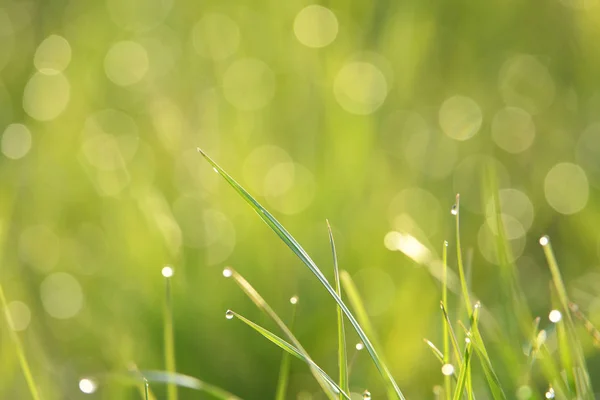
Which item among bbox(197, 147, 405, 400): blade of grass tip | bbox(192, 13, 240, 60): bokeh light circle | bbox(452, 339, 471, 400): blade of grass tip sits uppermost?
bbox(192, 13, 240, 60): bokeh light circle

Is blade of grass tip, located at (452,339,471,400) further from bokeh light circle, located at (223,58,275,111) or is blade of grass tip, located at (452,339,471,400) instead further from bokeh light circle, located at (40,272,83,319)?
bokeh light circle, located at (223,58,275,111)

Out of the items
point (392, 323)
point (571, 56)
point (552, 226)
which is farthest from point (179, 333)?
point (571, 56)

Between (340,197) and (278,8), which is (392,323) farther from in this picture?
(278,8)

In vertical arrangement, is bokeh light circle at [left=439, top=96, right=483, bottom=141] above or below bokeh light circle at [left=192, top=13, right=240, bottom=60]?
below

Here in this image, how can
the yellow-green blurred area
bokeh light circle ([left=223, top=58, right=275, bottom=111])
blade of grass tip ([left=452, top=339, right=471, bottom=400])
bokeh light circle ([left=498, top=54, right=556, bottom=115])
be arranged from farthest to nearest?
bokeh light circle ([left=498, top=54, right=556, bottom=115]), bokeh light circle ([left=223, top=58, right=275, bottom=111]), the yellow-green blurred area, blade of grass tip ([left=452, top=339, right=471, bottom=400])

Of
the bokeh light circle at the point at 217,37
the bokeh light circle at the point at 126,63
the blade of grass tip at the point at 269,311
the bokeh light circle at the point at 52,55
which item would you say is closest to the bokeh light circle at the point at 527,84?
the bokeh light circle at the point at 217,37

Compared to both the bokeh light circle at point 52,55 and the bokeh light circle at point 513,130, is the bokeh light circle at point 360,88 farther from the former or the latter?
the bokeh light circle at point 52,55

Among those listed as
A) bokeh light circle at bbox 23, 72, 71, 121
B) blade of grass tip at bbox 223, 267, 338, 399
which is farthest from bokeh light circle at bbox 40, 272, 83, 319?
blade of grass tip at bbox 223, 267, 338, 399

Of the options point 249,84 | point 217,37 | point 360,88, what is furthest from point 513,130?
point 217,37
